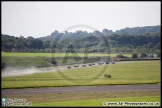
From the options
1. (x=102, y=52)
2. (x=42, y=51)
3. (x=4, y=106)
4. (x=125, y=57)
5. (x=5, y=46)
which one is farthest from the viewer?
(x=102, y=52)

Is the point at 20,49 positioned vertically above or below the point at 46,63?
above

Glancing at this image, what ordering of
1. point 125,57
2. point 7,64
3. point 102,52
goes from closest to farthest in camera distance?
point 7,64 → point 125,57 → point 102,52

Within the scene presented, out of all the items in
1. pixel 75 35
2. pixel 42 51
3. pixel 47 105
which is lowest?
pixel 47 105

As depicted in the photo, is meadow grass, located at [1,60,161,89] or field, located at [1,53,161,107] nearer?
field, located at [1,53,161,107]

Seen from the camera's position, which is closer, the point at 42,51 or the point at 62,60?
the point at 62,60

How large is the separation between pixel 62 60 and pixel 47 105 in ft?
202

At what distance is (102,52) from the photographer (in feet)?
382

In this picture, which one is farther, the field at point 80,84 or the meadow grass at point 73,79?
the meadow grass at point 73,79

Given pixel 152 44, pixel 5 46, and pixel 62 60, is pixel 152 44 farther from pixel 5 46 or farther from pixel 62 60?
pixel 5 46

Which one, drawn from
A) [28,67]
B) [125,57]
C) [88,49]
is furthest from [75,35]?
[28,67]

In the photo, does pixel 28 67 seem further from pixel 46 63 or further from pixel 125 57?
pixel 125 57

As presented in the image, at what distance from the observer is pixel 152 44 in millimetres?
118500

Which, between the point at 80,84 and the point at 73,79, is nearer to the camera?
the point at 80,84

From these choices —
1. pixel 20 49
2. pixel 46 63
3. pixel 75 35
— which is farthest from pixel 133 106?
pixel 75 35
